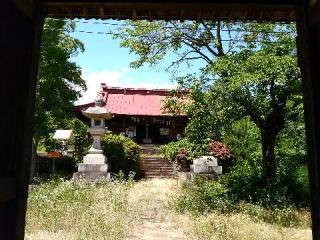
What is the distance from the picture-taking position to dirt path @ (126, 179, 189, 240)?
Result: 28.7 ft

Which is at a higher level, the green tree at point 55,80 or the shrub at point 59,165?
the green tree at point 55,80

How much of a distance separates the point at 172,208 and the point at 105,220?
329 cm

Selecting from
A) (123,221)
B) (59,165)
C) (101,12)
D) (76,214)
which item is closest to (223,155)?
(59,165)

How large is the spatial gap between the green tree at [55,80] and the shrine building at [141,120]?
8.95 meters

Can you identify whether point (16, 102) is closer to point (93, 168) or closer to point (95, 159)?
point (93, 168)

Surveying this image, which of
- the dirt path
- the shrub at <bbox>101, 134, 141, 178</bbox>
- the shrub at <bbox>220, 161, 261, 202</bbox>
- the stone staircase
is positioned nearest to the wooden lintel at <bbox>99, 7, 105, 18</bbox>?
the dirt path

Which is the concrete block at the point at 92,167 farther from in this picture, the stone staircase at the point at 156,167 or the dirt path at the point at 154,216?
the stone staircase at the point at 156,167

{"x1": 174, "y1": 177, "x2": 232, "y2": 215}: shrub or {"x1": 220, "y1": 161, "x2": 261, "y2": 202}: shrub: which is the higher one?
{"x1": 220, "y1": 161, "x2": 261, "y2": 202}: shrub

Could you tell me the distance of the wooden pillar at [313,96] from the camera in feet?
11.2

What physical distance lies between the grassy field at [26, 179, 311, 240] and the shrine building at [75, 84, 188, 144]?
689 inches

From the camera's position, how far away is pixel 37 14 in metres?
3.51

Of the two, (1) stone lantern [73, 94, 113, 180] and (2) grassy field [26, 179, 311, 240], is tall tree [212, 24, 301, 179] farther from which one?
(1) stone lantern [73, 94, 113, 180]

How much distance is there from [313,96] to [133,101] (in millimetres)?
29556

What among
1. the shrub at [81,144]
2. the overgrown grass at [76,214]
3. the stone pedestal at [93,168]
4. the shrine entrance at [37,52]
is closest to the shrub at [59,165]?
the shrub at [81,144]
